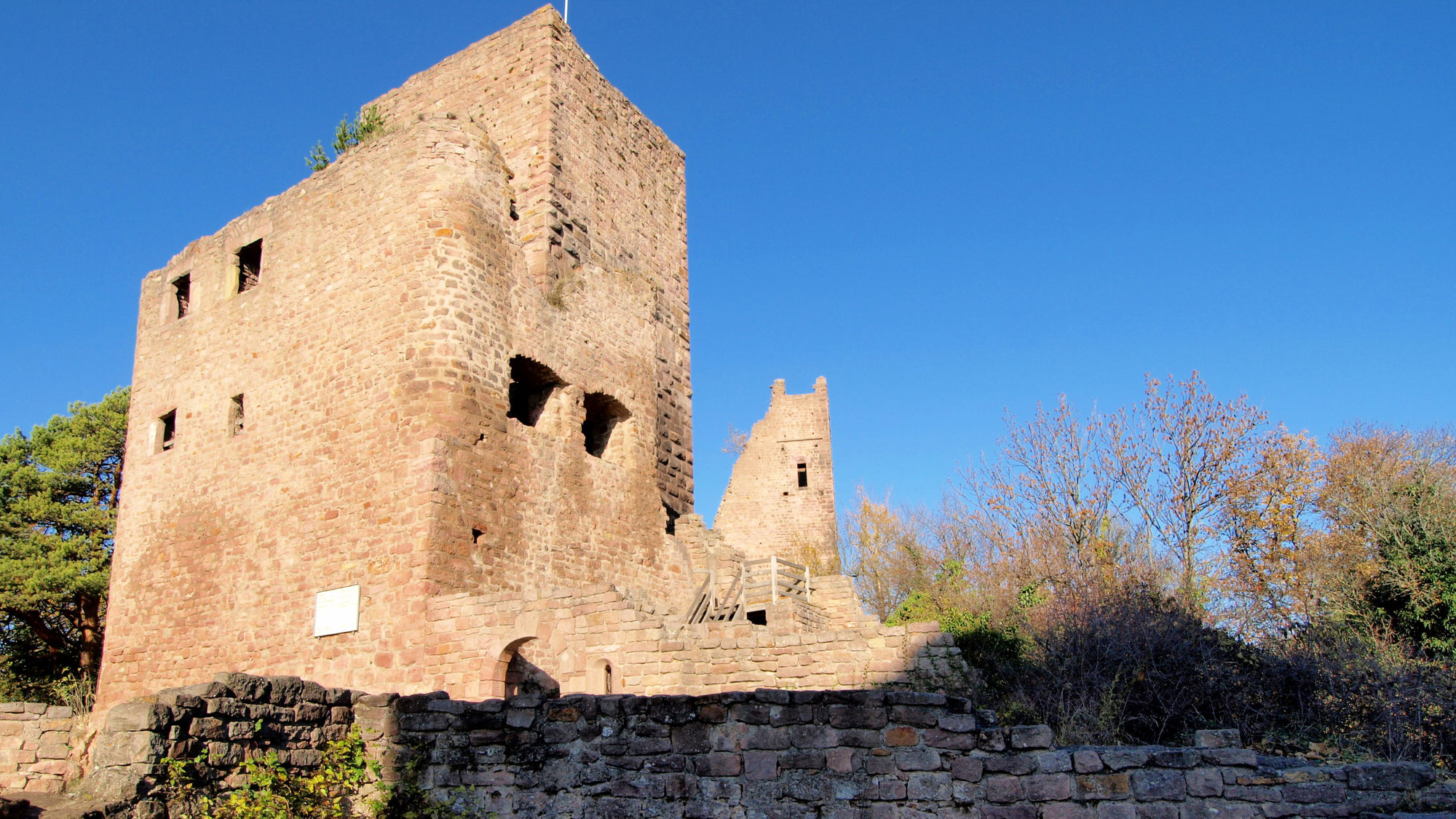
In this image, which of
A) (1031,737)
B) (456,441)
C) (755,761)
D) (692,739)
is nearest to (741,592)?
(456,441)

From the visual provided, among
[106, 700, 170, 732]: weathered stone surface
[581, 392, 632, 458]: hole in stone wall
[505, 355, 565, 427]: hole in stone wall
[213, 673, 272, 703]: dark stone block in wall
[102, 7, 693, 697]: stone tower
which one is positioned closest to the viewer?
[106, 700, 170, 732]: weathered stone surface

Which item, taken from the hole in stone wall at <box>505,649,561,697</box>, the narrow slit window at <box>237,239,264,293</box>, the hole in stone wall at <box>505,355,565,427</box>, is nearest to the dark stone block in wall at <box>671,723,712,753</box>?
the hole in stone wall at <box>505,649,561,697</box>

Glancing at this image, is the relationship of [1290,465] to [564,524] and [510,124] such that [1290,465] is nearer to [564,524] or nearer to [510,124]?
[564,524]

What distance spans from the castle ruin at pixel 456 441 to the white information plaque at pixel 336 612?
0.04 meters

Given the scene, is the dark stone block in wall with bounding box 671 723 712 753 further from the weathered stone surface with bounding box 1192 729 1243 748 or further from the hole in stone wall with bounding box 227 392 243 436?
the hole in stone wall with bounding box 227 392 243 436

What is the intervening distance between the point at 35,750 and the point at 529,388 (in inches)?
300

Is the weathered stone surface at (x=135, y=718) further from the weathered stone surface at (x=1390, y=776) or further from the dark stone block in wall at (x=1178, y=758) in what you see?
the weathered stone surface at (x=1390, y=776)

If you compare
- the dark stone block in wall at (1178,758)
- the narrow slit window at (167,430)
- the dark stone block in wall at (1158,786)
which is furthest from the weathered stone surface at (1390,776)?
the narrow slit window at (167,430)

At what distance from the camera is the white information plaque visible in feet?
36.6

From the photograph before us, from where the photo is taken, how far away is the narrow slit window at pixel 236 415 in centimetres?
1363

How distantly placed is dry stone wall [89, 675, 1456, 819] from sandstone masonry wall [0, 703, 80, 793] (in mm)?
1148

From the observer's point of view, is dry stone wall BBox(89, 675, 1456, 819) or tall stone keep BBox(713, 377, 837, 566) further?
tall stone keep BBox(713, 377, 837, 566)

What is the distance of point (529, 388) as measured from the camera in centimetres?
1369

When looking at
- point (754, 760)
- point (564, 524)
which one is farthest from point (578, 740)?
point (564, 524)
